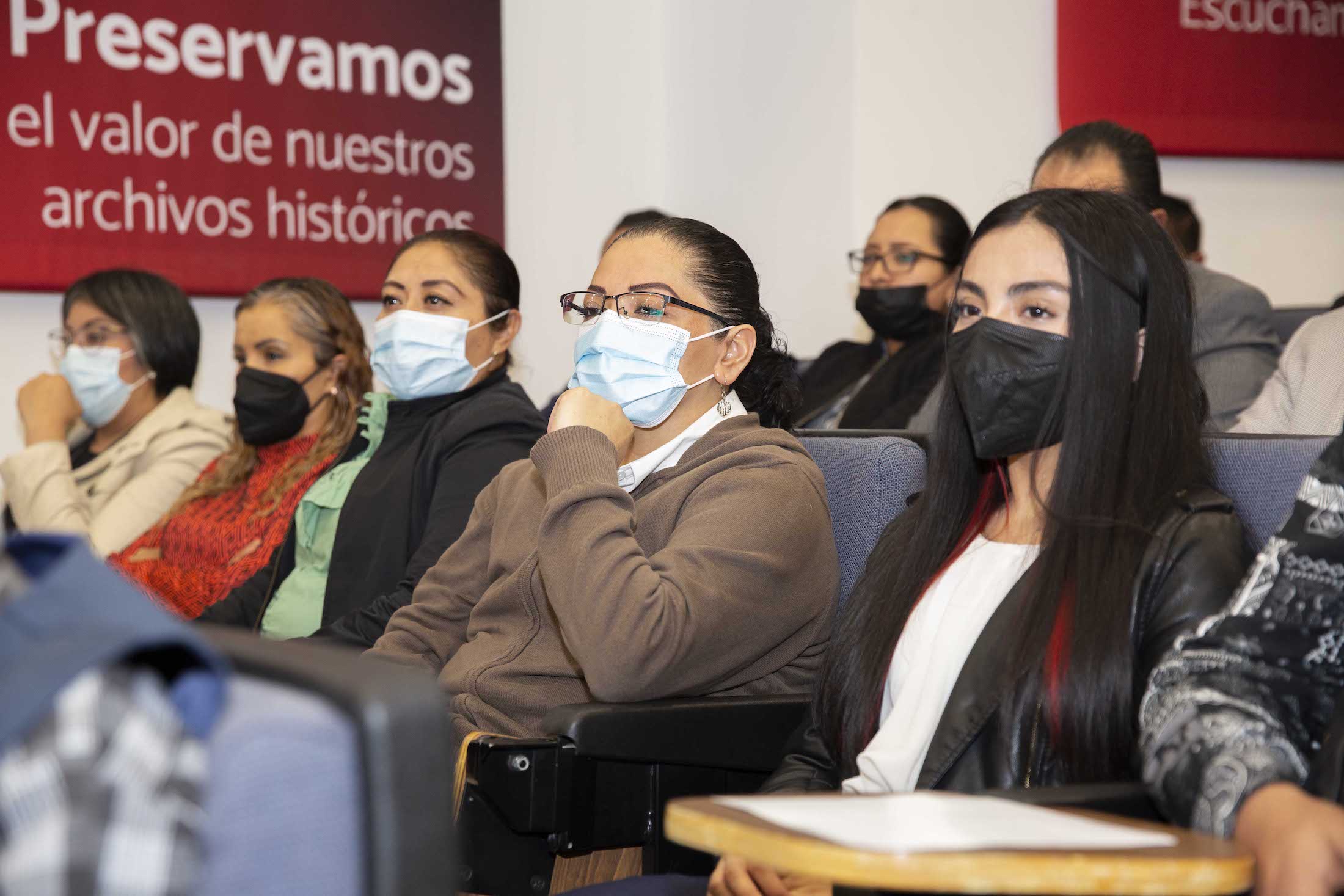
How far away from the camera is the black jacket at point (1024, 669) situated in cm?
140

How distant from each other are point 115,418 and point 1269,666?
3.48 meters

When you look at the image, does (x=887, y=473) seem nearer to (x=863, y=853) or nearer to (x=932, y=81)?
(x=863, y=853)

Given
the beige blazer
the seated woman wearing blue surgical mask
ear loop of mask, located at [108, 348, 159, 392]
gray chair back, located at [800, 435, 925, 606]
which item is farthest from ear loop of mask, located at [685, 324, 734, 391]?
ear loop of mask, located at [108, 348, 159, 392]

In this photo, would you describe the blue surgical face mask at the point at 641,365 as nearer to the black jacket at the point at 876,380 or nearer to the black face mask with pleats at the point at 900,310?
the black jacket at the point at 876,380

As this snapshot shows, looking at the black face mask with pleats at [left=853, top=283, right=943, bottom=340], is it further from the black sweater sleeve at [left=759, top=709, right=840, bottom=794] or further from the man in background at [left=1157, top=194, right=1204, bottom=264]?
the black sweater sleeve at [left=759, top=709, right=840, bottom=794]

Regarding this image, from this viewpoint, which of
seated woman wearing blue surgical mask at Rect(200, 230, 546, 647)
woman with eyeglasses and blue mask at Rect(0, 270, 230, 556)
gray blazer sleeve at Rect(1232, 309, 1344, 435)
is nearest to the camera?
gray blazer sleeve at Rect(1232, 309, 1344, 435)

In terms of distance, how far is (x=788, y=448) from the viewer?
6.65 ft

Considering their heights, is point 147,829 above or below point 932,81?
below

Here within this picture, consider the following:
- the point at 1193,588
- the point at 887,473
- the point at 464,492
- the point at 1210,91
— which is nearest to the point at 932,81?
the point at 1210,91

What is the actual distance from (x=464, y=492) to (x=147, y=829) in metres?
1.96

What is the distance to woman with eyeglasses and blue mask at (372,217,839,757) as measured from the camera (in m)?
1.79

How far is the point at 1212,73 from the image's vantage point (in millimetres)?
4637

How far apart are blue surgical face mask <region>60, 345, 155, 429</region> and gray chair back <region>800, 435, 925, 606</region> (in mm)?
2552

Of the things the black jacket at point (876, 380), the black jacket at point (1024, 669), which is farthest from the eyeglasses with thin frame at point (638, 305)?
the black jacket at point (876, 380)
